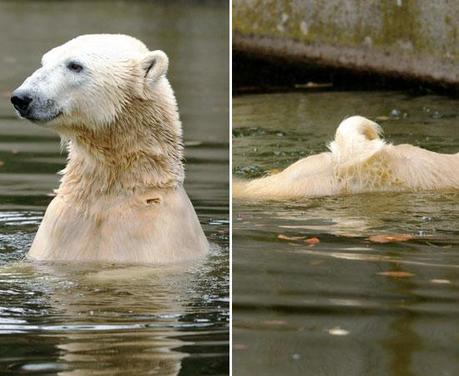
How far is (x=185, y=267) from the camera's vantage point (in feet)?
18.9

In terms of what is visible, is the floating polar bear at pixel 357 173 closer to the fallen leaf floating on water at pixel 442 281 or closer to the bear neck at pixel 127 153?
the bear neck at pixel 127 153

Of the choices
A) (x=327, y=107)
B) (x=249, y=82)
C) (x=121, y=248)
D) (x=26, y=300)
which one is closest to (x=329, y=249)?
(x=121, y=248)

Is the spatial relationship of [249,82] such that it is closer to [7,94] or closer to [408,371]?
[7,94]

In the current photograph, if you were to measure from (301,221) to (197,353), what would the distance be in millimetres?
1855

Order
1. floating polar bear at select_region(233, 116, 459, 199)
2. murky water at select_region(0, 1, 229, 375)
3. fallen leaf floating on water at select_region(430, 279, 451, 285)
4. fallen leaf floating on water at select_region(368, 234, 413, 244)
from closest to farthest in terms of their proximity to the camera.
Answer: murky water at select_region(0, 1, 229, 375), fallen leaf floating on water at select_region(430, 279, 451, 285), fallen leaf floating on water at select_region(368, 234, 413, 244), floating polar bear at select_region(233, 116, 459, 199)

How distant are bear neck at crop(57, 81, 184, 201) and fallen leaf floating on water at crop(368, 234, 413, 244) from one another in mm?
953

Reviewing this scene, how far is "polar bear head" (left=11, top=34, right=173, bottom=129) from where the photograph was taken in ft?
18.4

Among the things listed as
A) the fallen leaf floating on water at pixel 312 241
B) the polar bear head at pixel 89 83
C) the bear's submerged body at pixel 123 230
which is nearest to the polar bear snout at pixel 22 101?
the polar bear head at pixel 89 83

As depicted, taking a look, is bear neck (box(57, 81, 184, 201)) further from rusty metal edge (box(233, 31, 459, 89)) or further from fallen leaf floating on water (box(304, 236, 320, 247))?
rusty metal edge (box(233, 31, 459, 89))

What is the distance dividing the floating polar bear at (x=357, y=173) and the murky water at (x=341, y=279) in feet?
0.38

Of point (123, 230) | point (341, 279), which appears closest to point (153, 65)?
point (123, 230)

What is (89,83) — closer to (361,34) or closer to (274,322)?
(274,322)

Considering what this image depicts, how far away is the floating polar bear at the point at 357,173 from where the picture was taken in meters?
6.68

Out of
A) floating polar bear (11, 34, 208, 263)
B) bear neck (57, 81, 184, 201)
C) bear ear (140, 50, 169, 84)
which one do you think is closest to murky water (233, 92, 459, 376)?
floating polar bear (11, 34, 208, 263)
